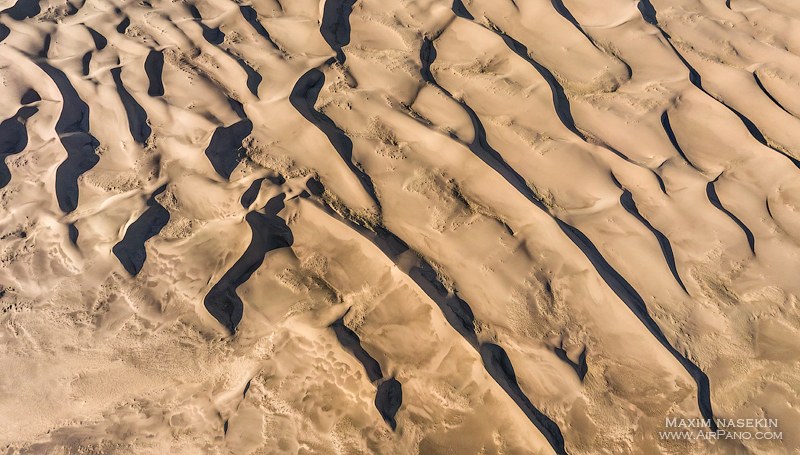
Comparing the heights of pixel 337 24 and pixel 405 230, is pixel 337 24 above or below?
above

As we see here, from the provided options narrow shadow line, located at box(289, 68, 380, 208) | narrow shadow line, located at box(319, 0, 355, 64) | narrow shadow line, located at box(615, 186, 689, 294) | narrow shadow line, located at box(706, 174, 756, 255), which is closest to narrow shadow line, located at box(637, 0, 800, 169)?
narrow shadow line, located at box(706, 174, 756, 255)

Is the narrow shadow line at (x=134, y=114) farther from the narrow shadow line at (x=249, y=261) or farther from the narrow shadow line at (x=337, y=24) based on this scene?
the narrow shadow line at (x=337, y=24)

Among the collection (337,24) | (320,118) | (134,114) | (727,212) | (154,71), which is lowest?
(134,114)

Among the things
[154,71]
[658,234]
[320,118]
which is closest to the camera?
[658,234]

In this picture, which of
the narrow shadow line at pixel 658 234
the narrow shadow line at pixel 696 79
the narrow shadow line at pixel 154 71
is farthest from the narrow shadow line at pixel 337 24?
the narrow shadow line at pixel 696 79

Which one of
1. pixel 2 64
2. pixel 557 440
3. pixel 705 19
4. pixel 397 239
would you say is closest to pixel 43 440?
pixel 397 239

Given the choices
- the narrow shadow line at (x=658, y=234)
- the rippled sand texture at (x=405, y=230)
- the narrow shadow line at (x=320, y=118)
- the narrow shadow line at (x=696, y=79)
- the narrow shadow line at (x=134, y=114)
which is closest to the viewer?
the rippled sand texture at (x=405, y=230)

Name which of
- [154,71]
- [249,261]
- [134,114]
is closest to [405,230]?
[249,261]

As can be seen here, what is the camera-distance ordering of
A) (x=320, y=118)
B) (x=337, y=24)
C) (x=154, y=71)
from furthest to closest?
(x=337, y=24) → (x=154, y=71) → (x=320, y=118)

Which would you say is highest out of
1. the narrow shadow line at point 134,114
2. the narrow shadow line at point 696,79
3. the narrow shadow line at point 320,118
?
the narrow shadow line at point 696,79

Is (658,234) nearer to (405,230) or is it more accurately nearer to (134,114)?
(405,230)
